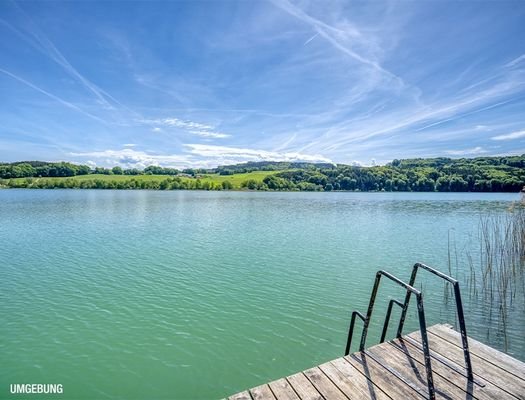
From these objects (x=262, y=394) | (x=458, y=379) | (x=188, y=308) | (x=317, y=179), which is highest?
(x=317, y=179)

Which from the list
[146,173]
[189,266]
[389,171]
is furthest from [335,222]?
[146,173]

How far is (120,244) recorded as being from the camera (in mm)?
21531

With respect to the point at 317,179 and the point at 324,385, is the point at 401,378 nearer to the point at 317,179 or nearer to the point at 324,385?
the point at 324,385

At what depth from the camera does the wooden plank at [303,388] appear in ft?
14.8

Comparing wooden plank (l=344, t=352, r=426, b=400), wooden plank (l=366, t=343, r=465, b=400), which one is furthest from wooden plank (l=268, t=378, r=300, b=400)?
wooden plank (l=366, t=343, r=465, b=400)

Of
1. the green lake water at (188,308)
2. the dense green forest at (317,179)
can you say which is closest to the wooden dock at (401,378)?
the green lake water at (188,308)

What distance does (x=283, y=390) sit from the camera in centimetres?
465

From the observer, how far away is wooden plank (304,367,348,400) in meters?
4.52

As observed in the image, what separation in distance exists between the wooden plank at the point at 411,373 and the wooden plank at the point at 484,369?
26.9 inches

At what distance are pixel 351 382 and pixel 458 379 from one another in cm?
182

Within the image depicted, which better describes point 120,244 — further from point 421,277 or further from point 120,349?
point 421,277

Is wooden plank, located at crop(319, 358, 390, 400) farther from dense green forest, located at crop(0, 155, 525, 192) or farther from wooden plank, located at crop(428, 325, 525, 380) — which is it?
dense green forest, located at crop(0, 155, 525, 192)

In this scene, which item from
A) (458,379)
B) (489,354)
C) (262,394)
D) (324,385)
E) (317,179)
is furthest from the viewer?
(317,179)

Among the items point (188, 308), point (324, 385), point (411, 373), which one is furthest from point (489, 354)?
point (188, 308)
